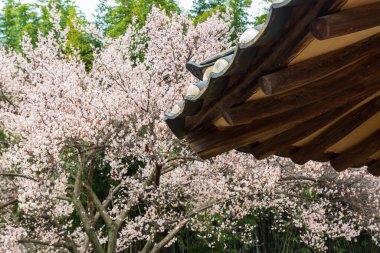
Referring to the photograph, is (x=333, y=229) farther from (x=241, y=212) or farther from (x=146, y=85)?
(x=146, y=85)

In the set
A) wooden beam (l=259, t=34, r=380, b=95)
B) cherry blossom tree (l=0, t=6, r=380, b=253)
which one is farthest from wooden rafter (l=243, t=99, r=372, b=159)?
cherry blossom tree (l=0, t=6, r=380, b=253)

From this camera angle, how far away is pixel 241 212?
8.27 m

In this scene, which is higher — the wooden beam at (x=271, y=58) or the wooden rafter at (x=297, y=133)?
the wooden rafter at (x=297, y=133)

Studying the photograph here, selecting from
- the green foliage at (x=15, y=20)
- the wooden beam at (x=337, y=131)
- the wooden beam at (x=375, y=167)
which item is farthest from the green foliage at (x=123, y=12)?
the wooden beam at (x=337, y=131)

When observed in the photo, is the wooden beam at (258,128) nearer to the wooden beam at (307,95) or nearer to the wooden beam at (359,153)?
the wooden beam at (307,95)

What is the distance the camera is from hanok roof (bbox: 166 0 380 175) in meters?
1.19

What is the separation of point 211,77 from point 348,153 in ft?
4.69

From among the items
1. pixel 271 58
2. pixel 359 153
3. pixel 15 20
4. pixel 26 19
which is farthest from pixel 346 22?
pixel 26 19

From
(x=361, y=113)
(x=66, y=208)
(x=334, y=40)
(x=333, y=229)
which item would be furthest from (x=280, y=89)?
(x=333, y=229)

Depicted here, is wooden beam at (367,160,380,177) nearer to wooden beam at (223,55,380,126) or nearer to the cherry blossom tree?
wooden beam at (223,55,380,126)

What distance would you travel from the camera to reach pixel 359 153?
2.54 metres

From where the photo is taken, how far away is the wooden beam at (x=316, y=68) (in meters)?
1.35

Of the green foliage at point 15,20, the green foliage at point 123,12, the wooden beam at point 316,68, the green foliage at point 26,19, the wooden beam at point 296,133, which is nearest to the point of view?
the wooden beam at point 316,68

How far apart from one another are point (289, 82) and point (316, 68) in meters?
0.11
